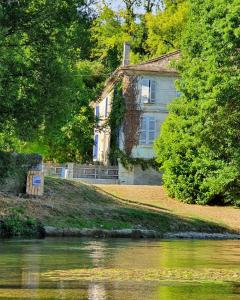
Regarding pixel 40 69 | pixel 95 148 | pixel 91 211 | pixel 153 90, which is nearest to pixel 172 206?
pixel 91 211

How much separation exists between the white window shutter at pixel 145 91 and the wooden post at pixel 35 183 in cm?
1970

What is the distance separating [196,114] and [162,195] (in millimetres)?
5246

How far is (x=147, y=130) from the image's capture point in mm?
50188

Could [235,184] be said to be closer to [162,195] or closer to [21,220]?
[162,195]

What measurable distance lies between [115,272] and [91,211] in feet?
57.1

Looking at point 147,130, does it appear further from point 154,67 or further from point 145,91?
point 154,67

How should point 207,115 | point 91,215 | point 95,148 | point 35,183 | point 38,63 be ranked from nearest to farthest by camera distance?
point 38,63, point 91,215, point 35,183, point 207,115, point 95,148

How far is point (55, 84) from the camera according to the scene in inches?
1076

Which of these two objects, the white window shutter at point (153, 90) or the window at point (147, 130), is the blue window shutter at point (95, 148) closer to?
the window at point (147, 130)

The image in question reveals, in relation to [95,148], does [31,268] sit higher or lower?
lower

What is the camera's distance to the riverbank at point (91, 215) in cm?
2814

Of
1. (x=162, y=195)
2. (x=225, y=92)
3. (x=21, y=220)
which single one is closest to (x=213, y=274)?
(x=21, y=220)

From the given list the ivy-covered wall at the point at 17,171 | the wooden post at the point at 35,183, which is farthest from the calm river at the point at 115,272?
the wooden post at the point at 35,183

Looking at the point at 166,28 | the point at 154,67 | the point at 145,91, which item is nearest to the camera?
the point at 145,91
